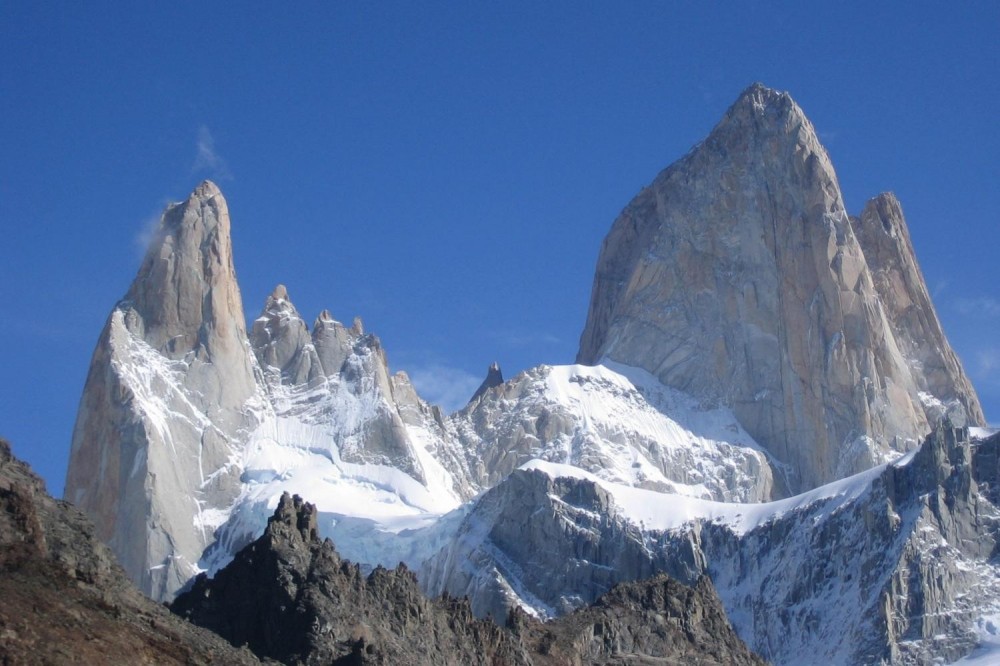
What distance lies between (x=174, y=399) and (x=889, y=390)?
56.5 m

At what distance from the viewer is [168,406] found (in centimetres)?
18612

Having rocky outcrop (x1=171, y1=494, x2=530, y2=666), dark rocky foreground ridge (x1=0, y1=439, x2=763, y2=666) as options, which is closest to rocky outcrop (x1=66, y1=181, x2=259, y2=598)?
dark rocky foreground ridge (x1=0, y1=439, x2=763, y2=666)

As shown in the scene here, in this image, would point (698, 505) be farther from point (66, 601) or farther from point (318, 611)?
point (66, 601)

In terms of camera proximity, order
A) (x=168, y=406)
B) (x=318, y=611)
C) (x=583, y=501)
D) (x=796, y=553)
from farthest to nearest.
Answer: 1. (x=168, y=406)
2. (x=583, y=501)
3. (x=796, y=553)
4. (x=318, y=611)

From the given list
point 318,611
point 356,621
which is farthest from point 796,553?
point 318,611

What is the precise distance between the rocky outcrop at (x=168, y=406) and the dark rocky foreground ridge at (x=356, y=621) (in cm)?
5813

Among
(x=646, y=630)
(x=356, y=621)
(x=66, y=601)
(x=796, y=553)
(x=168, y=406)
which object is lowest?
(x=66, y=601)

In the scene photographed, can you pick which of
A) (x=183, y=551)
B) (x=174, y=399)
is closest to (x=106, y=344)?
(x=174, y=399)

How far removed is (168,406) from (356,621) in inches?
3838

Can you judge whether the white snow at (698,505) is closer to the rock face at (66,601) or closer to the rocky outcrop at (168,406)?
the rocky outcrop at (168,406)

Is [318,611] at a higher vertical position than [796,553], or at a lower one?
lower

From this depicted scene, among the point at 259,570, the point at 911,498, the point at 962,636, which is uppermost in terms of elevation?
the point at 911,498

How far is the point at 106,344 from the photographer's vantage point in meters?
188

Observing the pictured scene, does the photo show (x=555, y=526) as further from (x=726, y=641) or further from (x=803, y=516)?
(x=726, y=641)
